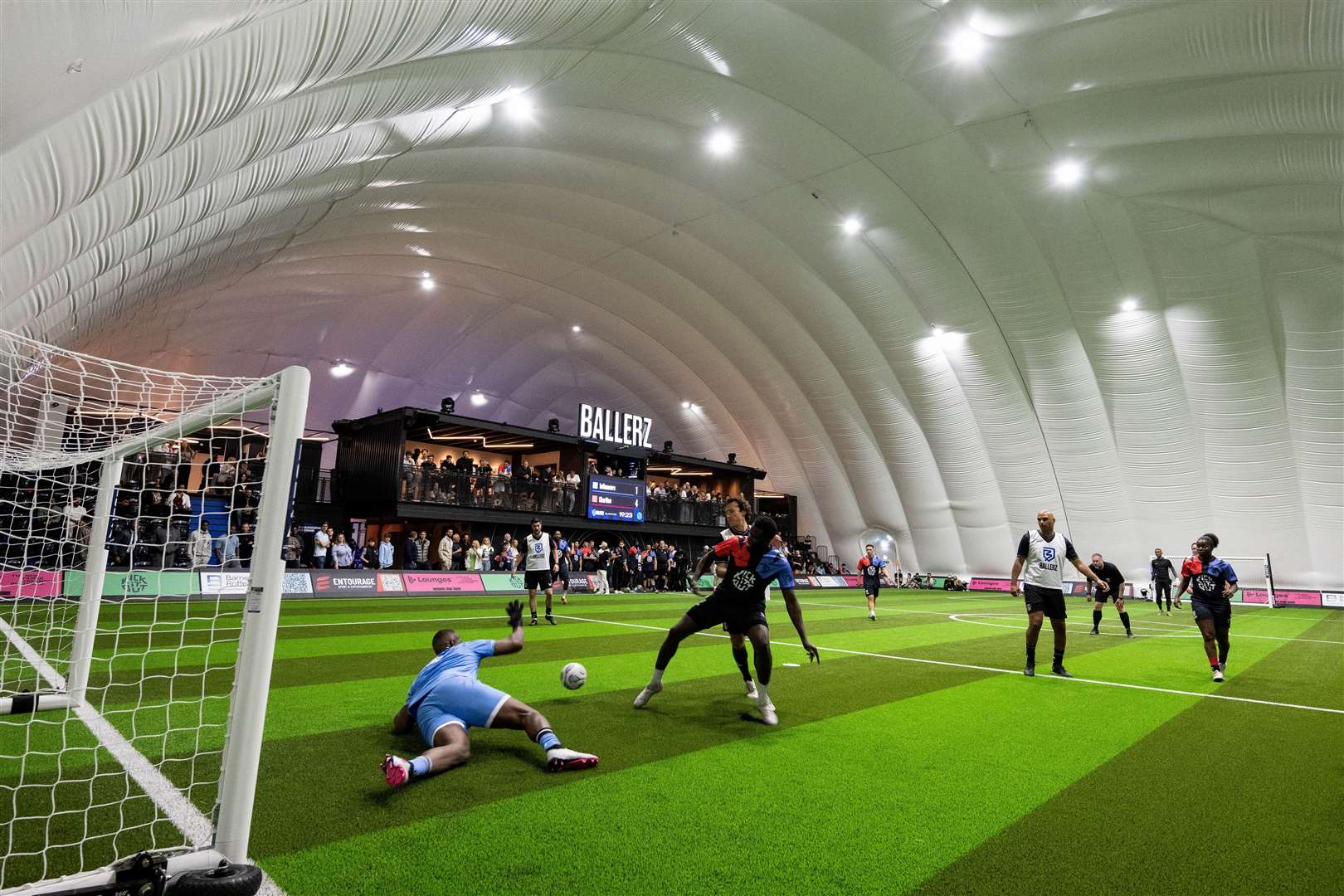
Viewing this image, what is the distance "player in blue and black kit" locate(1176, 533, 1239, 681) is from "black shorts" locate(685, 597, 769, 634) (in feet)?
21.6

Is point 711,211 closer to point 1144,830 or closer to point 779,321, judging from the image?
point 779,321

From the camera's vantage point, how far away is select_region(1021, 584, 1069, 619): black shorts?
931 centimetres

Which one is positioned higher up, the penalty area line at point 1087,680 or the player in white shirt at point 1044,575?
the player in white shirt at point 1044,575

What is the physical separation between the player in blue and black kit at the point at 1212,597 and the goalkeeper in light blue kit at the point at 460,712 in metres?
8.80

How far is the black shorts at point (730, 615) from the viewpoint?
6617 millimetres

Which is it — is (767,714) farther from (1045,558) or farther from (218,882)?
(1045,558)

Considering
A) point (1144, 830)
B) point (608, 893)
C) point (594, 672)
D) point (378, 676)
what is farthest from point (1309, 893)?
point (378, 676)

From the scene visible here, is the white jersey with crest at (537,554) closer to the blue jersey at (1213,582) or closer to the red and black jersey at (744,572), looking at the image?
the red and black jersey at (744,572)

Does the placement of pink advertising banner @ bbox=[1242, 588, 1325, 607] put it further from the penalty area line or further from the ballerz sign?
the ballerz sign

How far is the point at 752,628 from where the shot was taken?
21.4ft

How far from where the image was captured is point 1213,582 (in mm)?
9406

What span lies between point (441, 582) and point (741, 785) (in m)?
20.1

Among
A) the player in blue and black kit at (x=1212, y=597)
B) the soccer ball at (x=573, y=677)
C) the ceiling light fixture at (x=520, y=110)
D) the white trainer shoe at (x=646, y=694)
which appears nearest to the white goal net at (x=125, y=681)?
the soccer ball at (x=573, y=677)

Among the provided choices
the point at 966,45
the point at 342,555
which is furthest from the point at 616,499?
the point at 966,45
